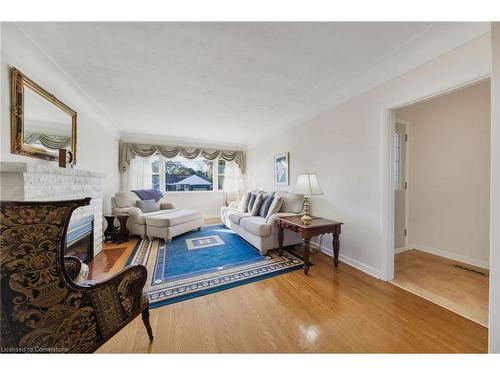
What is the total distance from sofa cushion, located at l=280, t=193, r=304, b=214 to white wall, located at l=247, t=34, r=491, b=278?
27 cm

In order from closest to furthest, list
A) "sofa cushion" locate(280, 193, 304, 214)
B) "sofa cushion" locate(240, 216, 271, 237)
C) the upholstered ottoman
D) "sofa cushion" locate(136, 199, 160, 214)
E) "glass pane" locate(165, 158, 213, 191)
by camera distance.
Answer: "sofa cushion" locate(240, 216, 271, 237) → "sofa cushion" locate(280, 193, 304, 214) → the upholstered ottoman → "sofa cushion" locate(136, 199, 160, 214) → "glass pane" locate(165, 158, 213, 191)

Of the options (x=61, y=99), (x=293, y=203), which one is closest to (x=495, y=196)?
(x=293, y=203)

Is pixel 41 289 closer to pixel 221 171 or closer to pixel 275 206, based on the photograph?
pixel 275 206

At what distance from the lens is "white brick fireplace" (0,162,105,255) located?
59.6 inches

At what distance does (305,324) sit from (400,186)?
8.72 feet

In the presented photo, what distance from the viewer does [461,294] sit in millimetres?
1798

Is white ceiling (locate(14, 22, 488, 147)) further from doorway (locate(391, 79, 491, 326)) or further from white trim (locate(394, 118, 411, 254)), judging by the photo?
white trim (locate(394, 118, 411, 254))

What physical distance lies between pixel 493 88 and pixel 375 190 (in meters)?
1.27

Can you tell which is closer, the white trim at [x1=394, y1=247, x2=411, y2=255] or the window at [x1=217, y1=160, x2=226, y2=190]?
the white trim at [x1=394, y1=247, x2=411, y2=255]

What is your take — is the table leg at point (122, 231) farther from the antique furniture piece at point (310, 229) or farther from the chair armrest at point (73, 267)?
the antique furniture piece at point (310, 229)

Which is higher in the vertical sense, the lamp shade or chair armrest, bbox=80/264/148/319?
the lamp shade

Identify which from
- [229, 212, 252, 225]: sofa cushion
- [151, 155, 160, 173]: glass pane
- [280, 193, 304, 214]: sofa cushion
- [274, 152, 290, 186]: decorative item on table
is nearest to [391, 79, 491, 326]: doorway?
[280, 193, 304, 214]: sofa cushion

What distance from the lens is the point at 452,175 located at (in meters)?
2.67
